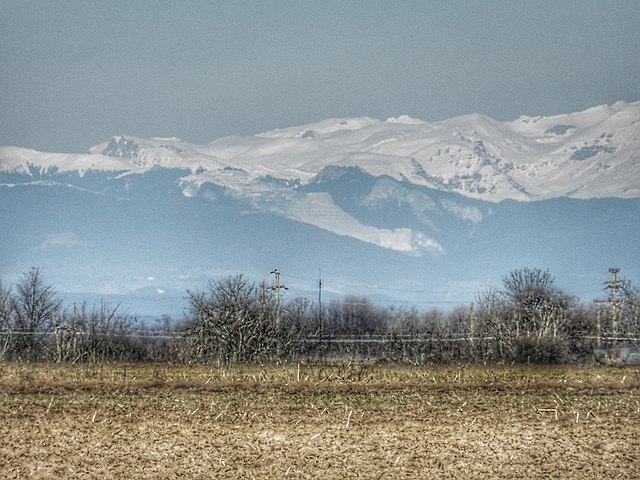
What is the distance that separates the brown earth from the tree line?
15.3 metres

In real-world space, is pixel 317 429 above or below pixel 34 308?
below

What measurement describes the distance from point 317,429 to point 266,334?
33.3 meters

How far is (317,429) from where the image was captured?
2725cm

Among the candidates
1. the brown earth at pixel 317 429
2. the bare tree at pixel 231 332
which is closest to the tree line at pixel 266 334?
the bare tree at pixel 231 332

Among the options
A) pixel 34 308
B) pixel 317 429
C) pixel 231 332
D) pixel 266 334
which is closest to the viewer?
pixel 317 429

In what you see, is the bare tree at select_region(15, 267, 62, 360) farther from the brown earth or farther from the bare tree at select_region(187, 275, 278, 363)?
the brown earth

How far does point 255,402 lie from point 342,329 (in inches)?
3680

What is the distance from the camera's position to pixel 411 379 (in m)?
37.6

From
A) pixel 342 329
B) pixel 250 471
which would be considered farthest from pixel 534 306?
pixel 250 471

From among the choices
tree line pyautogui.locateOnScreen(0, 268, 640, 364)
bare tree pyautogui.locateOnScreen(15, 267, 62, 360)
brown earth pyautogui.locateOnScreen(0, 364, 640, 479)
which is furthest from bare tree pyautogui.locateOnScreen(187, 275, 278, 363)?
brown earth pyautogui.locateOnScreen(0, 364, 640, 479)

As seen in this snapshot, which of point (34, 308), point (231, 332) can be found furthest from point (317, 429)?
point (34, 308)

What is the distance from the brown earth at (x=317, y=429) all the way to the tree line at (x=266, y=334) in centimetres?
1527

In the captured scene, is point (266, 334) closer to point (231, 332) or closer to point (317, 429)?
point (231, 332)

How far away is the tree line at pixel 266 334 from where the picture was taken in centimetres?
5753
